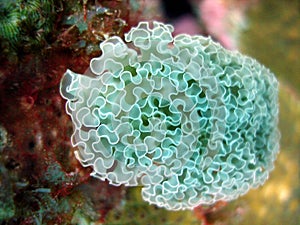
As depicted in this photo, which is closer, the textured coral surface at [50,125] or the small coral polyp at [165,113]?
the textured coral surface at [50,125]

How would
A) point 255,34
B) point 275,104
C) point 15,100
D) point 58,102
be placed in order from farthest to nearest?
point 255,34 → point 275,104 → point 58,102 → point 15,100

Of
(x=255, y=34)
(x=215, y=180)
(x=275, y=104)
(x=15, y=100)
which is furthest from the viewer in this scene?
(x=255, y=34)

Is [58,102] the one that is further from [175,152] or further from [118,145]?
[175,152]

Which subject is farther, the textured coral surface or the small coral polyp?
the small coral polyp

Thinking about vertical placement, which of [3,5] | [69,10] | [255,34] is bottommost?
[3,5]

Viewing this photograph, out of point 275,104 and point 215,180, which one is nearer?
point 215,180

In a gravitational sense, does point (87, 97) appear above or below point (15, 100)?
above

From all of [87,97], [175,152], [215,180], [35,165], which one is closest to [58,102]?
[87,97]

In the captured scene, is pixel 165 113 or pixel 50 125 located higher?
pixel 165 113
